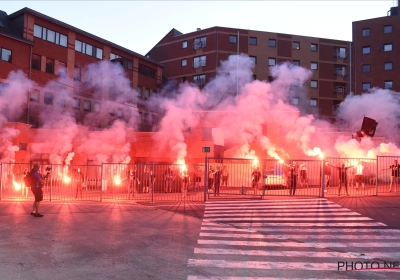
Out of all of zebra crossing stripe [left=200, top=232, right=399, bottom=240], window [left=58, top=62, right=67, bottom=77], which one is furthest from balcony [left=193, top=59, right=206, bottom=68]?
zebra crossing stripe [left=200, top=232, right=399, bottom=240]

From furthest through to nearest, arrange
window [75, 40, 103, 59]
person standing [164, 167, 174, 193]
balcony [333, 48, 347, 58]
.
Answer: balcony [333, 48, 347, 58] → window [75, 40, 103, 59] → person standing [164, 167, 174, 193]

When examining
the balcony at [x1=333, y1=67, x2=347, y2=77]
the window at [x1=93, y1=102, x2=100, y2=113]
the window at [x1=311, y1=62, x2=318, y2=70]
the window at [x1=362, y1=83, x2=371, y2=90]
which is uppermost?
the window at [x1=311, y1=62, x2=318, y2=70]

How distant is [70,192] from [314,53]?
117ft

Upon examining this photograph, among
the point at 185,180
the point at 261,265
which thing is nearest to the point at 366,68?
the point at 185,180

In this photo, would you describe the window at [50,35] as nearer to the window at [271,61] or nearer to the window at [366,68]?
the window at [271,61]

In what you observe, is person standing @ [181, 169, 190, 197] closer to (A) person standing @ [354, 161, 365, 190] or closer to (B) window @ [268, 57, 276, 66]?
(A) person standing @ [354, 161, 365, 190]

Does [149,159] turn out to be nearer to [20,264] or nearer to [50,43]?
[50,43]

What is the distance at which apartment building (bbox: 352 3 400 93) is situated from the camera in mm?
39562

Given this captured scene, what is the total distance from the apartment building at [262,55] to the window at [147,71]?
4.43 metres

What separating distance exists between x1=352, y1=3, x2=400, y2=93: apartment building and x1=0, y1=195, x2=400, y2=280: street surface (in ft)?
101

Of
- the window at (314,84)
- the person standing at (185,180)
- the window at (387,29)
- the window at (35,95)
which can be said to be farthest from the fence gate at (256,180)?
the window at (387,29)

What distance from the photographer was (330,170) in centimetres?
1681

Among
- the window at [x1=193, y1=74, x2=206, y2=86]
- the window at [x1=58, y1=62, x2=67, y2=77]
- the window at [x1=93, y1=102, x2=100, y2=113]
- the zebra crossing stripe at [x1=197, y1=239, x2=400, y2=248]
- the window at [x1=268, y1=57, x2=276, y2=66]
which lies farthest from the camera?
the window at [x1=268, y1=57, x2=276, y2=66]

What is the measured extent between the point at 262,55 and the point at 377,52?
1217cm
